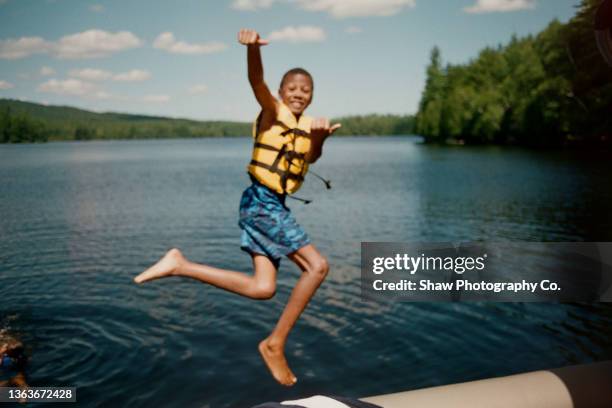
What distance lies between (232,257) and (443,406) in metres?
13.4

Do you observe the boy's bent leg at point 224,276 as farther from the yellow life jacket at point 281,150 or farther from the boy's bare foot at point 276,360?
the yellow life jacket at point 281,150

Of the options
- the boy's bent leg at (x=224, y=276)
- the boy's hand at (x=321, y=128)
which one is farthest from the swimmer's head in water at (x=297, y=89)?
the boy's bent leg at (x=224, y=276)

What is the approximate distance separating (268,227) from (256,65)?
1090 mm

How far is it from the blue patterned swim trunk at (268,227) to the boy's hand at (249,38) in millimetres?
995

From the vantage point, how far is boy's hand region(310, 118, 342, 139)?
130 inches

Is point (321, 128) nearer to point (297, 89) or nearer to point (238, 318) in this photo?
point (297, 89)

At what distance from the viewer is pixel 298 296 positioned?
353 centimetres

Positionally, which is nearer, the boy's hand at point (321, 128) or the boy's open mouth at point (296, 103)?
the boy's hand at point (321, 128)

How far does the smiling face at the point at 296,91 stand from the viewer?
11.5ft

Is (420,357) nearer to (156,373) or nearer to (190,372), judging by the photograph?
(190,372)

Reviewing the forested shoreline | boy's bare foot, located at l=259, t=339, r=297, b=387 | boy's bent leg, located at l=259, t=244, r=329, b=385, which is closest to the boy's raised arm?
boy's bent leg, located at l=259, t=244, r=329, b=385

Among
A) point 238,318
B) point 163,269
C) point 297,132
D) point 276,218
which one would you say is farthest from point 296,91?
point 238,318

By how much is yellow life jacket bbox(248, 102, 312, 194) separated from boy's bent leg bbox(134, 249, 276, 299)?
576 millimetres

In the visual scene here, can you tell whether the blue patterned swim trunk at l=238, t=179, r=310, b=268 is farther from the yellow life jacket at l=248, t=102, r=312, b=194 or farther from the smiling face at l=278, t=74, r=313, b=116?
the smiling face at l=278, t=74, r=313, b=116
